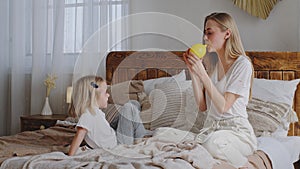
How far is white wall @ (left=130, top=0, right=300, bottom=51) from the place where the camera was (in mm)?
3490

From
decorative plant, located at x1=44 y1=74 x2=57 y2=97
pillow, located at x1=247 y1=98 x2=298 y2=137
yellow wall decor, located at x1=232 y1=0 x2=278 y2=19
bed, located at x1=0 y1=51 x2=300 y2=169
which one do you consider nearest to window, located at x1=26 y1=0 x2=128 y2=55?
decorative plant, located at x1=44 y1=74 x2=57 y2=97

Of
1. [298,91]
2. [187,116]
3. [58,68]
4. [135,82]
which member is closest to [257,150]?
[187,116]

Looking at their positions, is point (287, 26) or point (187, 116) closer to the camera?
point (187, 116)

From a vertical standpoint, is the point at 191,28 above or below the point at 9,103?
above

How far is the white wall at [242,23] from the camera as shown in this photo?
349 centimetres

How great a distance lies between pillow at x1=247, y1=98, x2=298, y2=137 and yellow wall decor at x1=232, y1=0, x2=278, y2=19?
2.85ft

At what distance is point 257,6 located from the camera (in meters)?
3.59

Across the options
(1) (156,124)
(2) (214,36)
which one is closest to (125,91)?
(1) (156,124)

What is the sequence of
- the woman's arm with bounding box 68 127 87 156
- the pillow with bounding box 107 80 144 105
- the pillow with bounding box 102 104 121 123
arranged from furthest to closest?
the pillow with bounding box 107 80 144 105
the pillow with bounding box 102 104 121 123
the woman's arm with bounding box 68 127 87 156

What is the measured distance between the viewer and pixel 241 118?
7.45 ft

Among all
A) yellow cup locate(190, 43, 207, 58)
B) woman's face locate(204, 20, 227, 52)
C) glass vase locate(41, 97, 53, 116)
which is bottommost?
glass vase locate(41, 97, 53, 116)

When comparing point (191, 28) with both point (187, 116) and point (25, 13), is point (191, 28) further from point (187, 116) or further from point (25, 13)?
point (25, 13)

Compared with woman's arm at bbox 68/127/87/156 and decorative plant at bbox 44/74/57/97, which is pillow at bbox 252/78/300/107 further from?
decorative plant at bbox 44/74/57/97

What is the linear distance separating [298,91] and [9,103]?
9.74 feet
